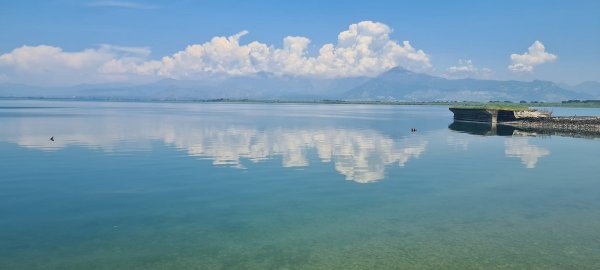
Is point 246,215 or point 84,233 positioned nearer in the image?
point 84,233

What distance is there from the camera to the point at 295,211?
25.9 m

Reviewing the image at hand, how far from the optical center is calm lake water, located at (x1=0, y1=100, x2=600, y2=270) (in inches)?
733

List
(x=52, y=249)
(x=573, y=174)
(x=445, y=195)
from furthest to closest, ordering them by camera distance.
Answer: (x=573, y=174)
(x=445, y=195)
(x=52, y=249)

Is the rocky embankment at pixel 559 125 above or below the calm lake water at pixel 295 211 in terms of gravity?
above

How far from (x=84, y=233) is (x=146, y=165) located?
21.6 m

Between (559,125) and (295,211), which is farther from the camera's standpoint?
(559,125)

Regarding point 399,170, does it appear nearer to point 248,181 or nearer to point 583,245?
point 248,181

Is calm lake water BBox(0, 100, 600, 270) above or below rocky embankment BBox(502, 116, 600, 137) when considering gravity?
below

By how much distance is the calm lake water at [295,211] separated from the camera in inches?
733

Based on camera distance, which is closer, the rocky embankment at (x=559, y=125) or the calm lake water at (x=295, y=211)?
the calm lake water at (x=295, y=211)

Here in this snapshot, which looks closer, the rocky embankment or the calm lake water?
the calm lake water

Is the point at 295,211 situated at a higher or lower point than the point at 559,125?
lower

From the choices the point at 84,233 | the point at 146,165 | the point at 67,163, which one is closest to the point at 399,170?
the point at 146,165

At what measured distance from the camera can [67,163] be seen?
142 feet
